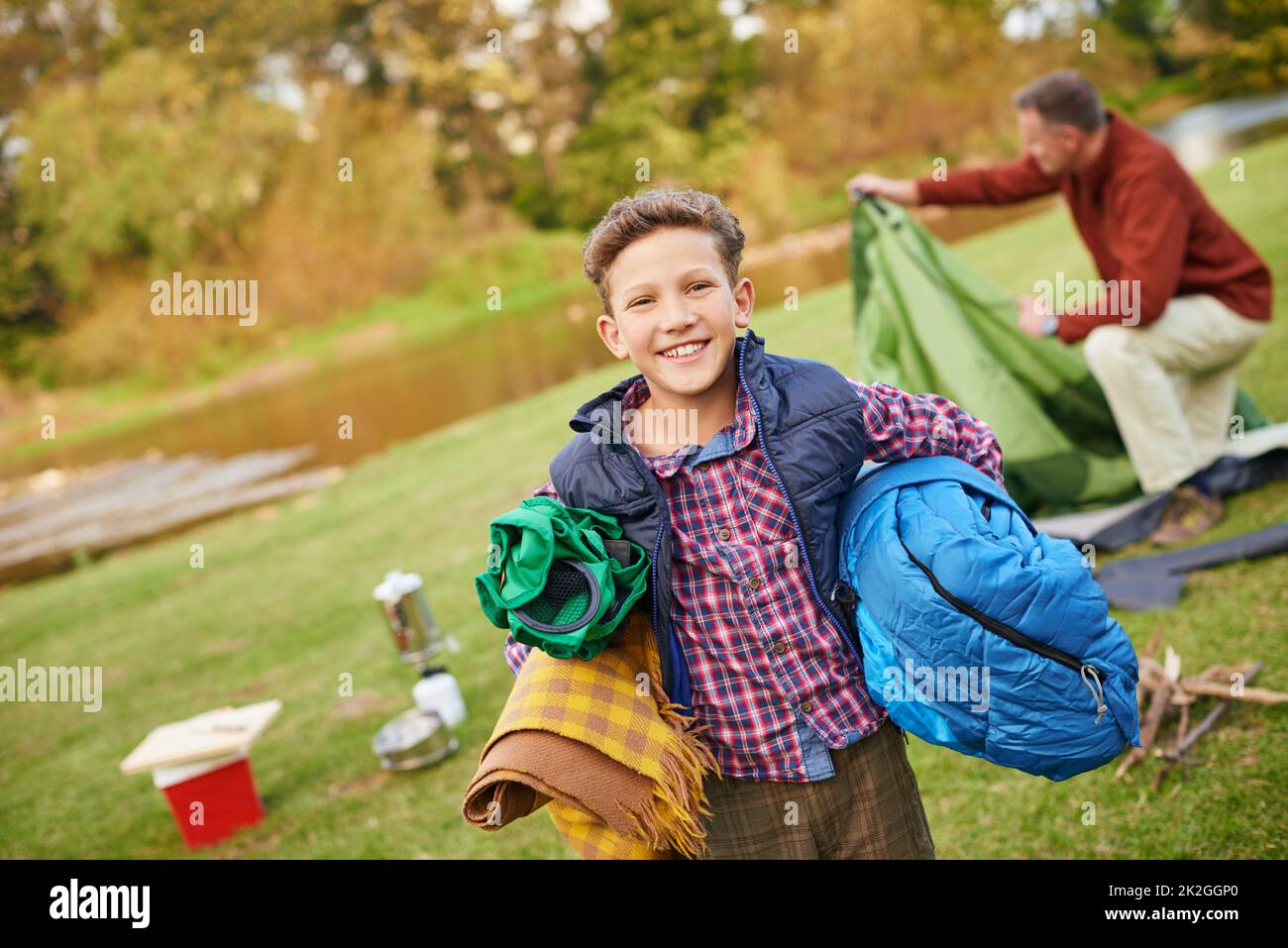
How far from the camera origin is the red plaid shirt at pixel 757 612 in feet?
6.61

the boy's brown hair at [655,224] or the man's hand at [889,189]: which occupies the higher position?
the man's hand at [889,189]

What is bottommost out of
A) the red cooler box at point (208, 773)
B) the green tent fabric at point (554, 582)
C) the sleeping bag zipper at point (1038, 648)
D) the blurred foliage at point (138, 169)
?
the red cooler box at point (208, 773)

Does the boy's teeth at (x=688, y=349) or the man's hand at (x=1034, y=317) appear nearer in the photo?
the boy's teeth at (x=688, y=349)

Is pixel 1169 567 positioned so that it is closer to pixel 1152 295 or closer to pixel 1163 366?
pixel 1163 366

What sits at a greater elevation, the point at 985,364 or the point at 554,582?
the point at 985,364

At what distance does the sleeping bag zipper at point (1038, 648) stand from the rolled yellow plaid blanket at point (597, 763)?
0.58 metres

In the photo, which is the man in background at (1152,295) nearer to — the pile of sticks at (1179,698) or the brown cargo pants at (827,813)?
the pile of sticks at (1179,698)

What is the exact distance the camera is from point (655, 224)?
207 cm

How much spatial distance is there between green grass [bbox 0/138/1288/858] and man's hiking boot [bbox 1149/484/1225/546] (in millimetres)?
80

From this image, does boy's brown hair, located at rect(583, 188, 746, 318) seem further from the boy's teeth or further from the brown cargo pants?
the brown cargo pants

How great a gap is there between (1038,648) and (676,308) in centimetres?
92

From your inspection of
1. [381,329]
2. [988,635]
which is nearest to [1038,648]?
[988,635]

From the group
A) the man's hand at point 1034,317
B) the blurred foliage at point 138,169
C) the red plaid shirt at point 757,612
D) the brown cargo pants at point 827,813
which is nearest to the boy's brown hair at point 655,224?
the red plaid shirt at point 757,612
